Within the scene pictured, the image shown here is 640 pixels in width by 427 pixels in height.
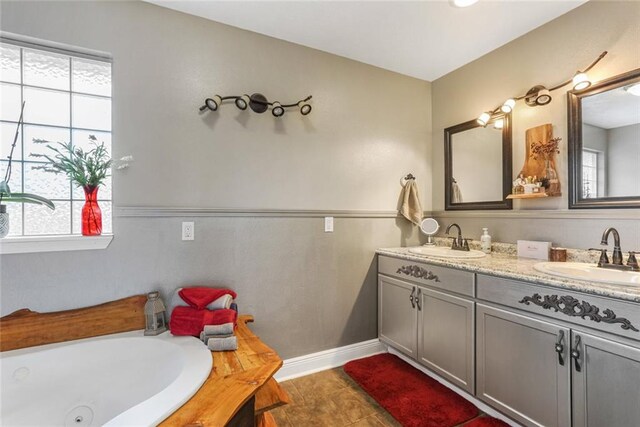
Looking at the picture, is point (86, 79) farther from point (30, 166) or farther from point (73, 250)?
point (73, 250)

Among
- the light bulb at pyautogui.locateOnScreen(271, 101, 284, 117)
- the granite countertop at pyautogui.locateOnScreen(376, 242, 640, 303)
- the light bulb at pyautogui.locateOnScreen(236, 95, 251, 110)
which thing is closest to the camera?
the granite countertop at pyautogui.locateOnScreen(376, 242, 640, 303)

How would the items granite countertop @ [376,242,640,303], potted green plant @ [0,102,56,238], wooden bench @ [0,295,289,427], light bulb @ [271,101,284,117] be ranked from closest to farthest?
1. wooden bench @ [0,295,289,427]
2. granite countertop @ [376,242,640,303]
3. potted green plant @ [0,102,56,238]
4. light bulb @ [271,101,284,117]

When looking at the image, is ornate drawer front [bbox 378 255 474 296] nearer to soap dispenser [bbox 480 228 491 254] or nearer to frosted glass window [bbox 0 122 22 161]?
soap dispenser [bbox 480 228 491 254]

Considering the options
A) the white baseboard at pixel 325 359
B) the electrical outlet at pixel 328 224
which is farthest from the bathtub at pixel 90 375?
the electrical outlet at pixel 328 224

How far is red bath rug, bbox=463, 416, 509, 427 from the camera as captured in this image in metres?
1.68

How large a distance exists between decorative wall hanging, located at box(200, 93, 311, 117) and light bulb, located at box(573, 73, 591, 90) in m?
1.67

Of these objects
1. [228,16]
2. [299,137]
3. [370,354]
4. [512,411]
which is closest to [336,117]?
[299,137]

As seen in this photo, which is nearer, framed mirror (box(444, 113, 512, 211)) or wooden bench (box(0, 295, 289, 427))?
wooden bench (box(0, 295, 289, 427))

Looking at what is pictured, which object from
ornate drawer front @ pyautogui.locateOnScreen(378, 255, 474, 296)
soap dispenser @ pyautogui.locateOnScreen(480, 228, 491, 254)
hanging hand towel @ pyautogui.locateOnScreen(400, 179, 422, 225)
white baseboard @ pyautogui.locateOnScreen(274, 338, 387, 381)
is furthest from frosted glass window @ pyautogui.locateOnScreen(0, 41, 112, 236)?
soap dispenser @ pyautogui.locateOnScreen(480, 228, 491, 254)

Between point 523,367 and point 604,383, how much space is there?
0.32 meters

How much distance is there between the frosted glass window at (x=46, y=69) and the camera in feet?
5.34

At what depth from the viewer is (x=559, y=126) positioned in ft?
6.29

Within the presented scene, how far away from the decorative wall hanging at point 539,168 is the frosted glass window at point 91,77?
2.78m

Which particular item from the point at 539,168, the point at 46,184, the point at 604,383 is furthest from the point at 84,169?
the point at 539,168
